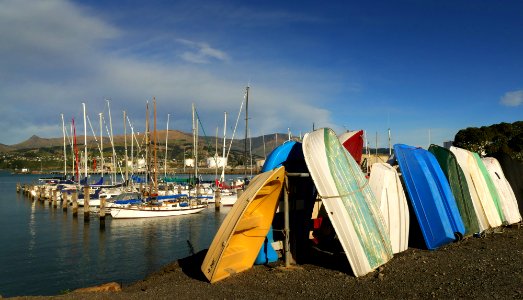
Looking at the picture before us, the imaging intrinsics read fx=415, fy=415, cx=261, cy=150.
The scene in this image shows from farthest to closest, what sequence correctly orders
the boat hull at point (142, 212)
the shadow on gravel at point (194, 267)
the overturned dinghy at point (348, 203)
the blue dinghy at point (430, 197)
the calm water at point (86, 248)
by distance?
the boat hull at point (142, 212)
the calm water at point (86, 248)
the blue dinghy at point (430, 197)
the shadow on gravel at point (194, 267)
the overturned dinghy at point (348, 203)

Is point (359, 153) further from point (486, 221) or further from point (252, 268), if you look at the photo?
point (252, 268)

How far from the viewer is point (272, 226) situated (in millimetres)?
11570

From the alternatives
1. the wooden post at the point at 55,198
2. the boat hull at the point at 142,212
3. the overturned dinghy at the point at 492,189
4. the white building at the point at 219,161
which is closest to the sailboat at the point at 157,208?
the boat hull at the point at 142,212

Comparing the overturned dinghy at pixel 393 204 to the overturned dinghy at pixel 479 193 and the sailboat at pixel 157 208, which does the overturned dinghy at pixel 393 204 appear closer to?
the overturned dinghy at pixel 479 193

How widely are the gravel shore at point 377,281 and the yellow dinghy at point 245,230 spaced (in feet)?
1.01

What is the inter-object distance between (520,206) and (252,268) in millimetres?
13749

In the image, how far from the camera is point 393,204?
1207 cm

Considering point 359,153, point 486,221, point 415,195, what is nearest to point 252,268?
point 415,195

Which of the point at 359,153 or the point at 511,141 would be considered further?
the point at 511,141

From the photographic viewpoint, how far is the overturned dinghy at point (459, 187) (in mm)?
13828

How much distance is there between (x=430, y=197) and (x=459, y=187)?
249 centimetres

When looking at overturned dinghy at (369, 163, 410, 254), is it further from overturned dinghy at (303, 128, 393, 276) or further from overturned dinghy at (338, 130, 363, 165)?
overturned dinghy at (338, 130, 363, 165)

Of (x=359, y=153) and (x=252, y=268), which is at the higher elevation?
(x=359, y=153)

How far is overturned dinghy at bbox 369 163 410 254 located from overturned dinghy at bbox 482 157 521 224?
23.2 ft
